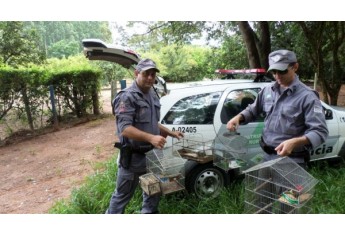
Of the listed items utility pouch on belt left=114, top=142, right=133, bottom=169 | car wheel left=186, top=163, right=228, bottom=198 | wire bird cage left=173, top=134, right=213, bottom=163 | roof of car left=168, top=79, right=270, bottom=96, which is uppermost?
roof of car left=168, top=79, right=270, bottom=96

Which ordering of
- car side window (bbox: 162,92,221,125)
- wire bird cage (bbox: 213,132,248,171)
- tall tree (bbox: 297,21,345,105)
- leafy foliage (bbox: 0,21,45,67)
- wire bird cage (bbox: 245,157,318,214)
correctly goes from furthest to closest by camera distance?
leafy foliage (bbox: 0,21,45,67), tall tree (bbox: 297,21,345,105), car side window (bbox: 162,92,221,125), wire bird cage (bbox: 213,132,248,171), wire bird cage (bbox: 245,157,318,214)

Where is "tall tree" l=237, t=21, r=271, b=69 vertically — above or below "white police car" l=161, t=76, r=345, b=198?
above

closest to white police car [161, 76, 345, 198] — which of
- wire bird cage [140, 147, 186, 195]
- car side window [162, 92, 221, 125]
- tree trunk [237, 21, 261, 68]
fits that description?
car side window [162, 92, 221, 125]

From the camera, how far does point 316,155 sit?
14.0ft

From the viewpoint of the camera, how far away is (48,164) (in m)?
6.11

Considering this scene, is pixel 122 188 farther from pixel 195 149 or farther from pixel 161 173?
pixel 195 149

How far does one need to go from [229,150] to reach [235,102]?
2.70 feet

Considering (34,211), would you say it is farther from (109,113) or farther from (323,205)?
(109,113)

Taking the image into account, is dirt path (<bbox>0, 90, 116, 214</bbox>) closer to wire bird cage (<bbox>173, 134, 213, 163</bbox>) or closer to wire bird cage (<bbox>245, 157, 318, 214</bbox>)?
wire bird cage (<bbox>173, 134, 213, 163</bbox>)

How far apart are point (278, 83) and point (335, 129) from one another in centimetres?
226

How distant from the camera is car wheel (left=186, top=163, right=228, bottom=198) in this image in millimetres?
3637

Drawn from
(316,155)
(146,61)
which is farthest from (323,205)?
(146,61)

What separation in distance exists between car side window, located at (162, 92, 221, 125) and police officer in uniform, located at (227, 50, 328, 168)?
1224 mm

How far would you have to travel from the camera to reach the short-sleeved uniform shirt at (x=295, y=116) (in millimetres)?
2309
